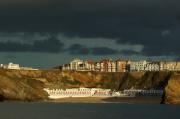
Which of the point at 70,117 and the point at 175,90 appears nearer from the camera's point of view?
the point at 70,117

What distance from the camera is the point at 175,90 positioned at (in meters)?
200

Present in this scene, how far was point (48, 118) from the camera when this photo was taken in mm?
104125

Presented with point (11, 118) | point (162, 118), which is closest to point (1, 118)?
point (11, 118)

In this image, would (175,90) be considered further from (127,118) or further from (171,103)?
(127,118)

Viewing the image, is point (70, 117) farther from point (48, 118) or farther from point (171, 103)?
point (171, 103)

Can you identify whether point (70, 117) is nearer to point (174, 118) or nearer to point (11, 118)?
point (11, 118)

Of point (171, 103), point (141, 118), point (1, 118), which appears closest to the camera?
point (1, 118)

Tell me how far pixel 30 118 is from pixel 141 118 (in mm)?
19017

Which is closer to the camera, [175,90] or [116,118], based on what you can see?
[116,118]

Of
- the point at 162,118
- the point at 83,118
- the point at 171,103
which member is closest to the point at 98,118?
the point at 83,118

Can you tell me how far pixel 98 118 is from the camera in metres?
104

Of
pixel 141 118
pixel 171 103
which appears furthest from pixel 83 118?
pixel 171 103

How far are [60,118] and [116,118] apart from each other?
9.58 m

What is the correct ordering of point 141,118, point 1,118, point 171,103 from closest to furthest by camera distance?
point 1,118 < point 141,118 < point 171,103
